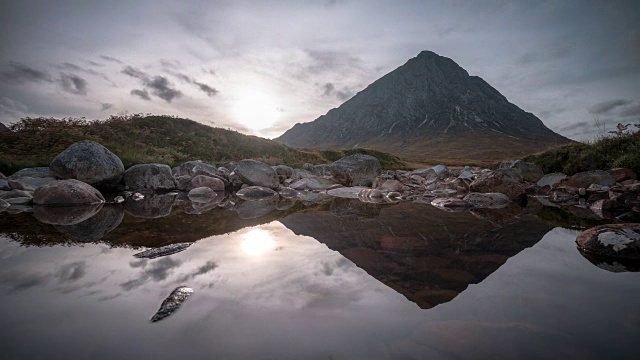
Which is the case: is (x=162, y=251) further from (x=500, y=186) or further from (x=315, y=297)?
(x=500, y=186)

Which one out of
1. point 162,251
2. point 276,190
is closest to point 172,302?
point 162,251

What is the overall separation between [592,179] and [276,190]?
13.3 m

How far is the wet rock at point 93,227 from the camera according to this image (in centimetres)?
527

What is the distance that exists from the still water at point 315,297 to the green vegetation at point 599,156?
10.1 metres

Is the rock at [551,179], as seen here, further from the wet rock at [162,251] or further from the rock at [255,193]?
the wet rock at [162,251]

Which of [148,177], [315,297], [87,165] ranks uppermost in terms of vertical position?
[87,165]

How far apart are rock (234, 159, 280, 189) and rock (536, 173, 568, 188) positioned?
12.8m

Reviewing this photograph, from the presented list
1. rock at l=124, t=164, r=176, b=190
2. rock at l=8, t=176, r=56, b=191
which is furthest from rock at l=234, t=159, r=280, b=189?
rock at l=8, t=176, r=56, b=191

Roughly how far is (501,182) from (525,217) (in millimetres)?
4238

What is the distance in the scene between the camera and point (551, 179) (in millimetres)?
14531

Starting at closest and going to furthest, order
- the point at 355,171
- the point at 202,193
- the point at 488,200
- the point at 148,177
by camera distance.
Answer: the point at 488,200, the point at 202,193, the point at 148,177, the point at 355,171

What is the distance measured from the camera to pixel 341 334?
2096 millimetres

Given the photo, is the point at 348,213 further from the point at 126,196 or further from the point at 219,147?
the point at 219,147

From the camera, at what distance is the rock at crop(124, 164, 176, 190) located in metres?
14.7
